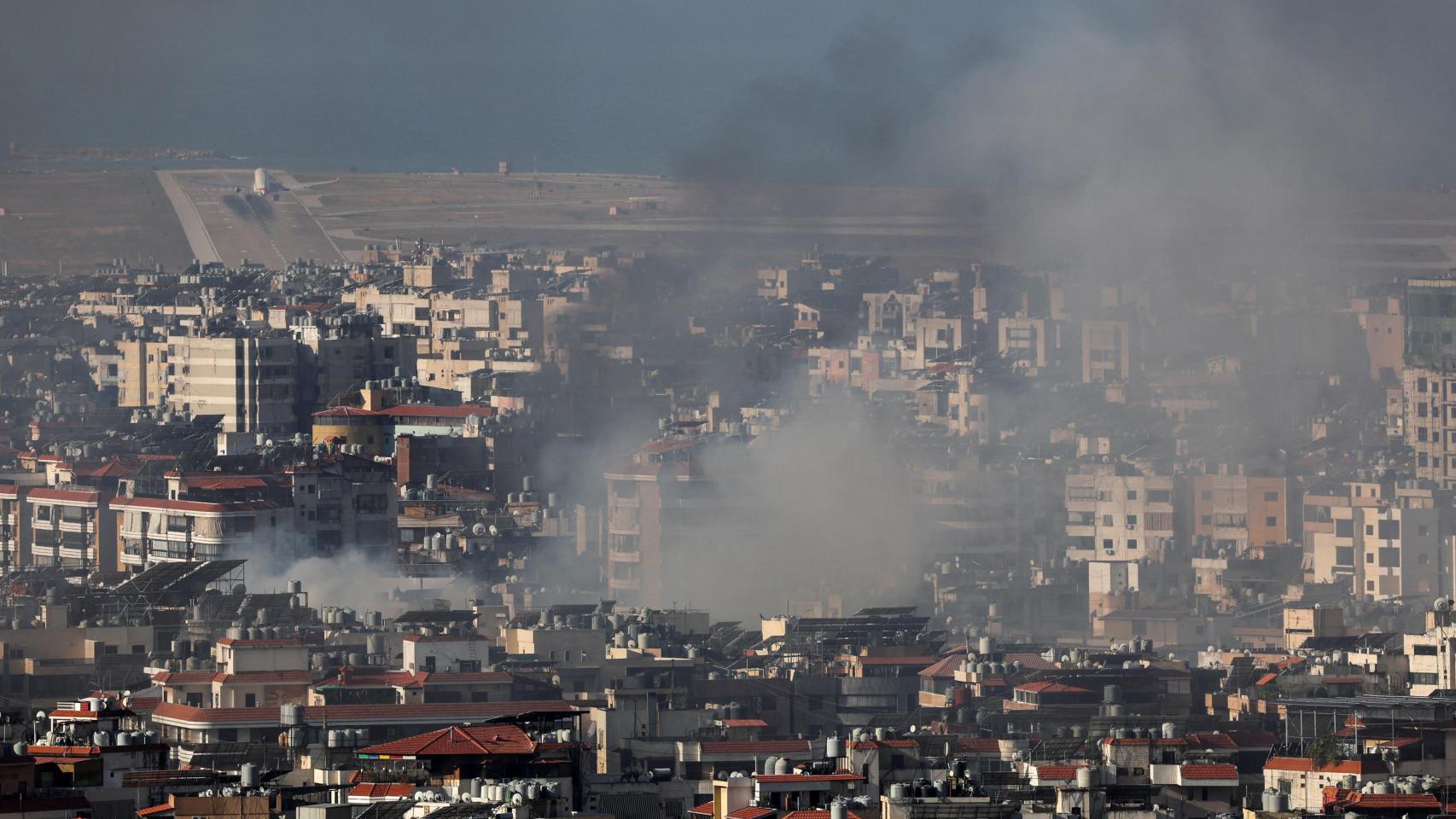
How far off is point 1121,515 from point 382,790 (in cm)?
3277

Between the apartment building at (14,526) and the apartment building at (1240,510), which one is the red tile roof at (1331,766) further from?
the apartment building at (1240,510)

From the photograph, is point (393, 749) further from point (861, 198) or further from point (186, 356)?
point (861, 198)

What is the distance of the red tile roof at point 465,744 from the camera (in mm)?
23172

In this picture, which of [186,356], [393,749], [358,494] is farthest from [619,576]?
[393,749]

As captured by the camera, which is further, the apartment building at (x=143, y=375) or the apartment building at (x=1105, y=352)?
the apartment building at (x=1105, y=352)

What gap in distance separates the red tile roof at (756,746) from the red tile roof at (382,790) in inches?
236

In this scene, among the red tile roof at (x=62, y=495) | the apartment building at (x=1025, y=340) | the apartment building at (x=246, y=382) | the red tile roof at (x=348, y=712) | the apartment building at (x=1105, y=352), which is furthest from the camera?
the apartment building at (x=1025, y=340)

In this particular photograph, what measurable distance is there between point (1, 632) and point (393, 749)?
1351 cm

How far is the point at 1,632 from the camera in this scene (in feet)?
120

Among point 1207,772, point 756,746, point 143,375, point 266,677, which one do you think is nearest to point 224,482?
point 266,677

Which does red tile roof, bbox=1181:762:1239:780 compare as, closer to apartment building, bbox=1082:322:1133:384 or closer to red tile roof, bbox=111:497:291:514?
red tile roof, bbox=111:497:291:514

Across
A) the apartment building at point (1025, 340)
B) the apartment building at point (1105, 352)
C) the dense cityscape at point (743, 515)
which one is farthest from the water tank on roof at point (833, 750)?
the apartment building at point (1025, 340)

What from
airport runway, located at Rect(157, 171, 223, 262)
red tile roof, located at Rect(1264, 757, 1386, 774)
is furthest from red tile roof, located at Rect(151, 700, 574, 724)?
airport runway, located at Rect(157, 171, 223, 262)

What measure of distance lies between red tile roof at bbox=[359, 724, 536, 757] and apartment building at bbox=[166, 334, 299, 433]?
3336 centimetres
